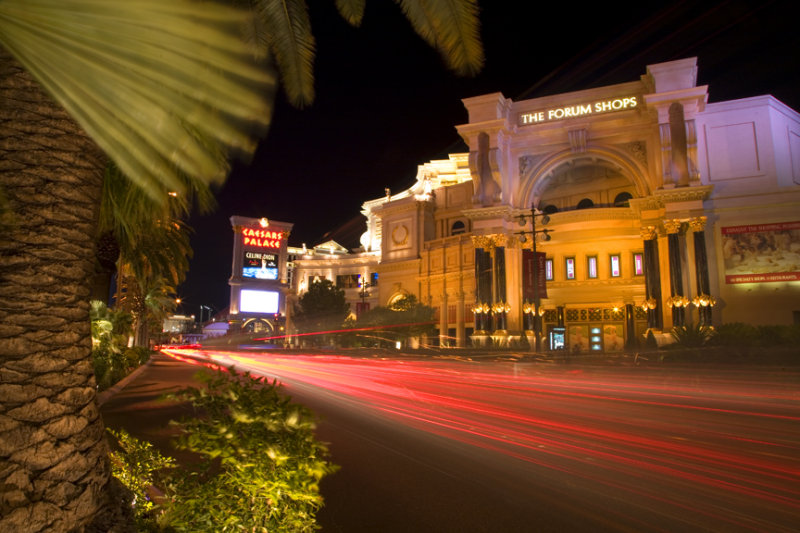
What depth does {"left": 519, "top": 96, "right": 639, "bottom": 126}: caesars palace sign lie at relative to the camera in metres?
37.8

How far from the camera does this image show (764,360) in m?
18.4

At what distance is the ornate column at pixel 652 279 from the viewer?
1371 inches

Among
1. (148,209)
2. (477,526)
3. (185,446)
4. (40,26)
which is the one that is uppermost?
(40,26)

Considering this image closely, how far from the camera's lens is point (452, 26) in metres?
4.95

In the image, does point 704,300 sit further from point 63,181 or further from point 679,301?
point 63,181

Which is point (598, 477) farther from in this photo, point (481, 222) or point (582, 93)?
point (582, 93)

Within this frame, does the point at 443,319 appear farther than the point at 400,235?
No

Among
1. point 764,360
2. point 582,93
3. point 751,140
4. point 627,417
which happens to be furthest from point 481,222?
point 627,417

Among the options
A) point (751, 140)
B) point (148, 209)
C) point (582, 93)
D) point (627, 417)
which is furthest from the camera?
point (582, 93)

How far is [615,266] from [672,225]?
25.0ft

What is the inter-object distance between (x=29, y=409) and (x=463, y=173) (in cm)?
5848

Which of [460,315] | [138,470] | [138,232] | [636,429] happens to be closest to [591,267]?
[460,315]

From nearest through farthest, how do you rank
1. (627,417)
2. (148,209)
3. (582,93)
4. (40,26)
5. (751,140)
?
1. (40,26)
2. (148,209)
3. (627,417)
4. (751,140)
5. (582,93)

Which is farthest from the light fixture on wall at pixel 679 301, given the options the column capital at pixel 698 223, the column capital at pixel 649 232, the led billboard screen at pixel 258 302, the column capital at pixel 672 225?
the led billboard screen at pixel 258 302
